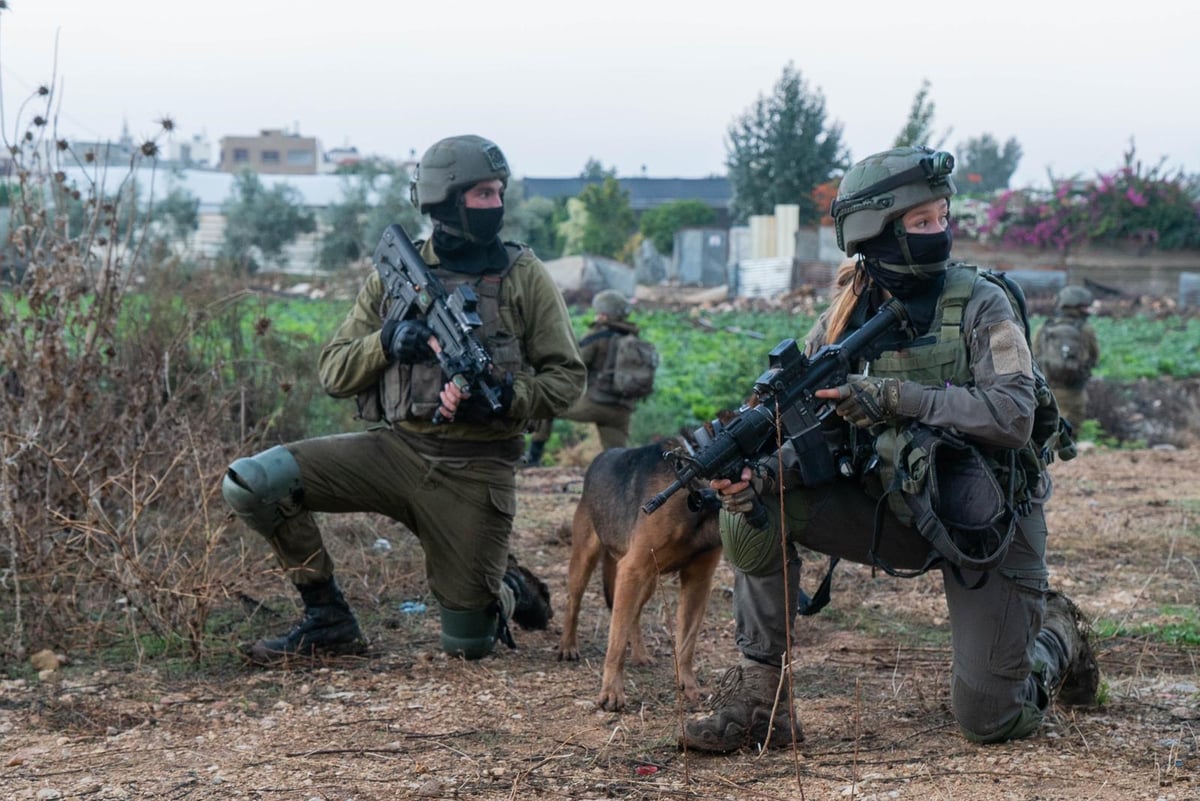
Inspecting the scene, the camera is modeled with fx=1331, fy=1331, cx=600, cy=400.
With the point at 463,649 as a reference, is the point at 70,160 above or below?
above

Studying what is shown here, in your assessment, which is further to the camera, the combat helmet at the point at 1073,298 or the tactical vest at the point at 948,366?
the combat helmet at the point at 1073,298

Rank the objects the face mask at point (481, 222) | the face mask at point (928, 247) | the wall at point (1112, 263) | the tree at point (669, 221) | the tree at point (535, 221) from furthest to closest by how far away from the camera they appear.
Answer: the tree at point (669, 221) → the tree at point (535, 221) → the wall at point (1112, 263) → the face mask at point (481, 222) → the face mask at point (928, 247)

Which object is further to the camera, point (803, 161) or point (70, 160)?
point (803, 161)

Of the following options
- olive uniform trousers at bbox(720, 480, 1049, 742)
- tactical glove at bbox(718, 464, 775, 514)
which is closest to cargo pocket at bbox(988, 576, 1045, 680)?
olive uniform trousers at bbox(720, 480, 1049, 742)

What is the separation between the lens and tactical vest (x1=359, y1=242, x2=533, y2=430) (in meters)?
5.63

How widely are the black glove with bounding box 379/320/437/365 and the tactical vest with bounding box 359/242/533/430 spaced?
57 millimetres

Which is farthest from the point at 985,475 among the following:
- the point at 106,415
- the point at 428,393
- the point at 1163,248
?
the point at 1163,248

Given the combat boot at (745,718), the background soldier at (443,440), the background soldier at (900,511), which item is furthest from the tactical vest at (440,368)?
the combat boot at (745,718)

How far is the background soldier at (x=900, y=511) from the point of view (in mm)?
4250

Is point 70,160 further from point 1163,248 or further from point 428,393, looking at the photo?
point 1163,248

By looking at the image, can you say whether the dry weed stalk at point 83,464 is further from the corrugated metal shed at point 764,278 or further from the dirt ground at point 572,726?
the corrugated metal shed at point 764,278

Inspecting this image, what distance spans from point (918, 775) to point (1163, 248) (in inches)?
1411

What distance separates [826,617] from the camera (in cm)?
666

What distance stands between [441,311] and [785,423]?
188cm
